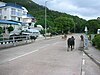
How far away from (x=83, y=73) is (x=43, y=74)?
2.06 metres

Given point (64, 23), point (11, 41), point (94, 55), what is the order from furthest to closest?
point (64, 23) < point (11, 41) < point (94, 55)

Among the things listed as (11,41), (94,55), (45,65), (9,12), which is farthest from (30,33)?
(9,12)

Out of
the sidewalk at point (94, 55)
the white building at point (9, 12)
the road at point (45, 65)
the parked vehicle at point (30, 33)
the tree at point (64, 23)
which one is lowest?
the sidewalk at point (94, 55)

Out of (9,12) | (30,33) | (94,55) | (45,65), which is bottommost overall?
(94,55)

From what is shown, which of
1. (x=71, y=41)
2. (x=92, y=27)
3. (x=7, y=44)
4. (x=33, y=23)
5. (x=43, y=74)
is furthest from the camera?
(x=33, y=23)

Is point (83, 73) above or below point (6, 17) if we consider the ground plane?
below

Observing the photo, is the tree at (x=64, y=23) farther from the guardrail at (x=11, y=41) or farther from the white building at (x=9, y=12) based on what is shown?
the guardrail at (x=11, y=41)

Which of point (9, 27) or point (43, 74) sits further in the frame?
point (9, 27)

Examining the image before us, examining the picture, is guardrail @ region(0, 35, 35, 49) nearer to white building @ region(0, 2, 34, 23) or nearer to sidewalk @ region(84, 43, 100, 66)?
sidewalk @ region(84, 43, 100, 66)

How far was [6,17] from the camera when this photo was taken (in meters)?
93.9

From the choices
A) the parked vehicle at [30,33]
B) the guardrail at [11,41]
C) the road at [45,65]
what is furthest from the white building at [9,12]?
the road at [45,65]

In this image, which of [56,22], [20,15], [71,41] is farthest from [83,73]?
[56,22]

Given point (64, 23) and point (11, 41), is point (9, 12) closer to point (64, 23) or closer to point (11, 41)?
point (64, 23)

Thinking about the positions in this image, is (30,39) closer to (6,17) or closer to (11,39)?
(11,39)
